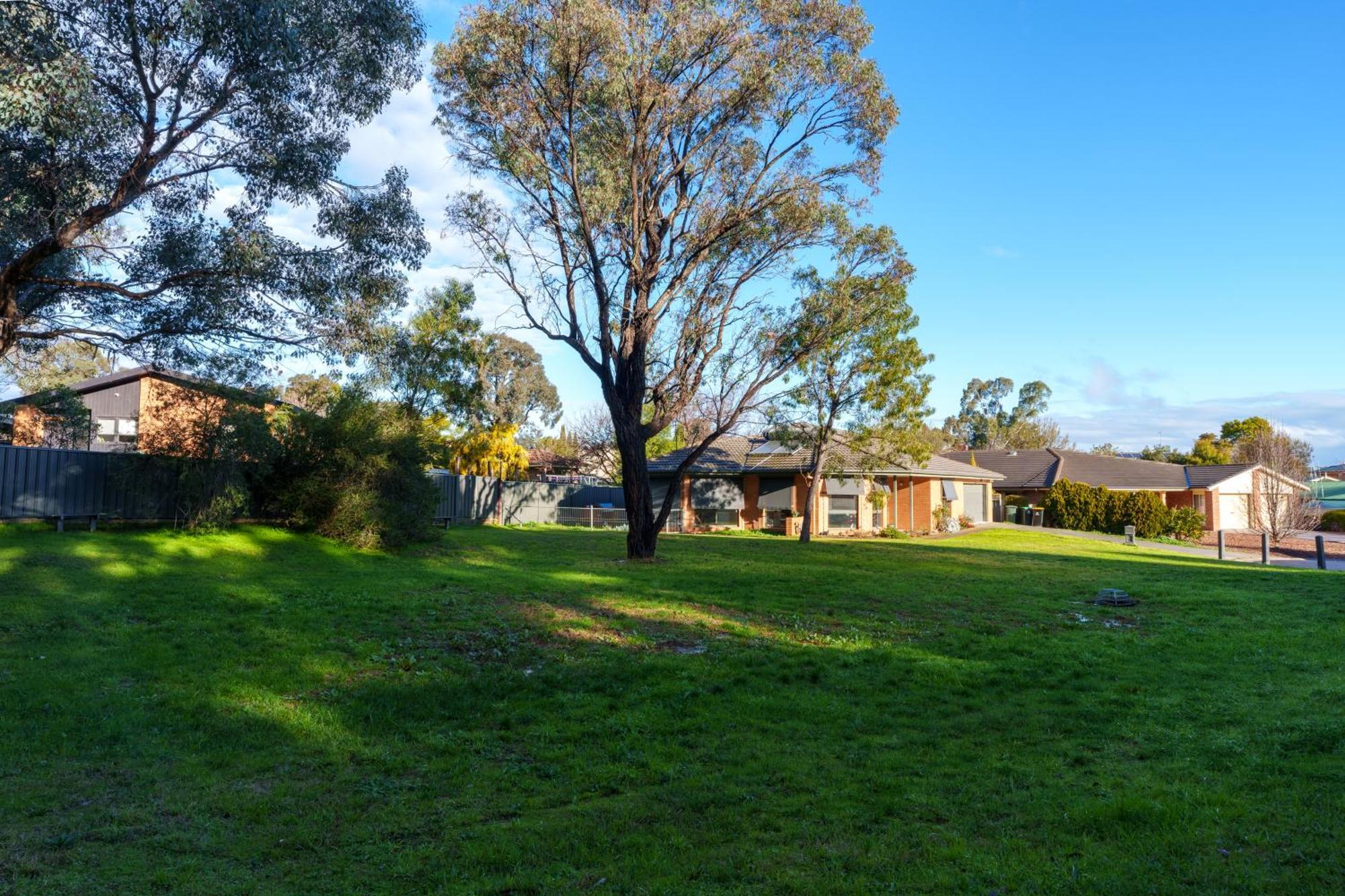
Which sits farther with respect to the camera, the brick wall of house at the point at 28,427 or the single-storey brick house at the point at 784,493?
the single-storey brick house at the point at 784,493

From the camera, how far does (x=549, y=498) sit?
3700 cm

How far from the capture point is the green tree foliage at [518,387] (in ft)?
194

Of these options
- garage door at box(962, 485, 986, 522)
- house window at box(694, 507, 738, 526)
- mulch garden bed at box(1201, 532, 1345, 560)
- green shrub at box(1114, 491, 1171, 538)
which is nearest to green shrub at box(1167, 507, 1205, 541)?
green shrub at box(1114, 491, 1171, 538)

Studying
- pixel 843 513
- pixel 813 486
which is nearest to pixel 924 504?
pixel 843 513

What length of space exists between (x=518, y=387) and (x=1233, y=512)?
44.8 m

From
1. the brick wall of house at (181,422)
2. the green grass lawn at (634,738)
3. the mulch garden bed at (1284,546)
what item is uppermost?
the brick wall of house at (181,422)

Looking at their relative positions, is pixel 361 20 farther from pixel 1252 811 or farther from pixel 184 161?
pixel 1252 811

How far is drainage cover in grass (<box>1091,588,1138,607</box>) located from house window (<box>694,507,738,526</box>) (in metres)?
22.4

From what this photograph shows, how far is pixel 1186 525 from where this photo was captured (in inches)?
1490

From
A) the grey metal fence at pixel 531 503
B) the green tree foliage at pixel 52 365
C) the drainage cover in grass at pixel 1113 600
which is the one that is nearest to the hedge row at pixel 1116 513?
the grey metal fence at pixel 531 503

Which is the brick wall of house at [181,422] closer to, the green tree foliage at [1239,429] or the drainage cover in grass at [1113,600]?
the drainage cover in grass at [1113,600]

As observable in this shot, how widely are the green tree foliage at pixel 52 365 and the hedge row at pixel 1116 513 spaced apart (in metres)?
38.9

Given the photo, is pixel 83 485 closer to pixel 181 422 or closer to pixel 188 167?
pixel 181 422

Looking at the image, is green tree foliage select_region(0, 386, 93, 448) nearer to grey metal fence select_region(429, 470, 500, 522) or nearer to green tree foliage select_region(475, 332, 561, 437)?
grey metal fence select_region(429, 470, 500, 522)
